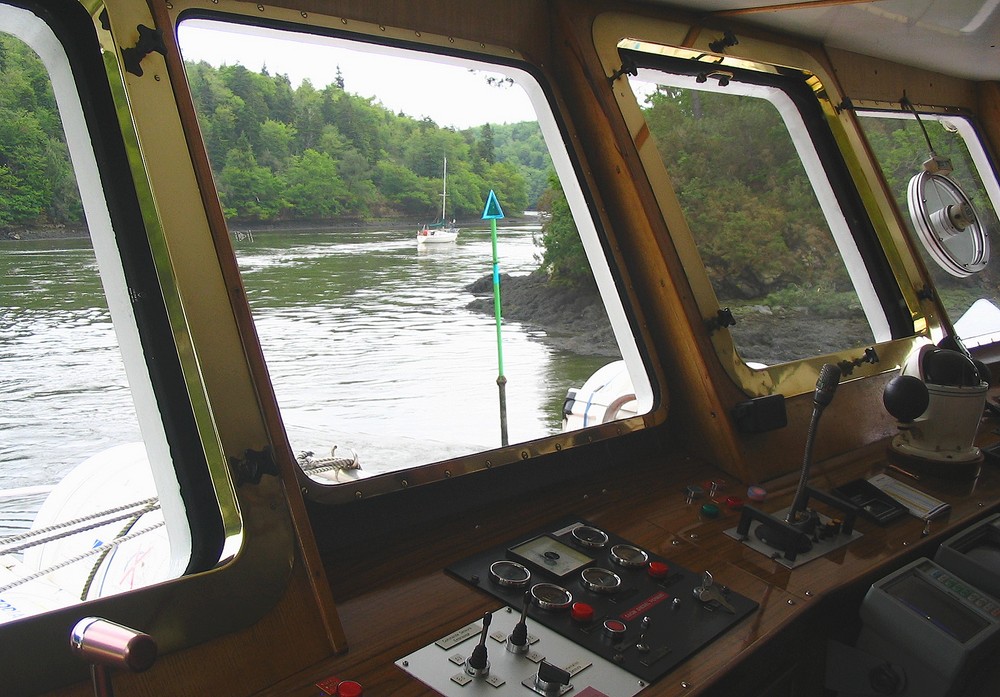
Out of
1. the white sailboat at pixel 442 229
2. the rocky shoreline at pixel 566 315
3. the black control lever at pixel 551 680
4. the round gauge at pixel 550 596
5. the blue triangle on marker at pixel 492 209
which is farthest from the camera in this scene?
the rocky shoreline at pixel 566 315

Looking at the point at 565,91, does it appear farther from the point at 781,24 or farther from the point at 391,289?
the point at 781,24

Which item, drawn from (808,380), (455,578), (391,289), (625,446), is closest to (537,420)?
(625,446)

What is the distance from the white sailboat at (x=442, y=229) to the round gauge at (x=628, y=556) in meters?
0.89

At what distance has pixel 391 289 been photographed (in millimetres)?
1910

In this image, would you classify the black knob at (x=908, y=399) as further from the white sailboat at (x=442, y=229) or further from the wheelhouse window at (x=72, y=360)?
the wheelhouse window at (x=72, y=360)

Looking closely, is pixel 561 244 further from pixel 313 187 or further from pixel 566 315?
pixel 313 187

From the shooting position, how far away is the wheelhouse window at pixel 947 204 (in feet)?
10.3

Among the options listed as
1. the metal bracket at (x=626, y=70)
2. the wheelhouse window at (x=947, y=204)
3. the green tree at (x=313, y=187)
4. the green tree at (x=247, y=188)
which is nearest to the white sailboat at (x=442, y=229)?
the green tree at (x=313, y=187)

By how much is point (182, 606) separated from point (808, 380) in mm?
1912

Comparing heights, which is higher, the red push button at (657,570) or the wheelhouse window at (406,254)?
the wheelhouse window at (406,254)

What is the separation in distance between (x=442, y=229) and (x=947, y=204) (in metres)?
2.35

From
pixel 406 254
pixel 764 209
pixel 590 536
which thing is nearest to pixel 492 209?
pixel 406 254

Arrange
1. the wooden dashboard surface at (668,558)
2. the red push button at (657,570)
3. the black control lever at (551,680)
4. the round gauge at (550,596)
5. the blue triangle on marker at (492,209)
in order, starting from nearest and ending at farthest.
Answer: the black control lever at (551,680) < the wooden dashboard surface at (668,558) < the round gauge at (550,596) < the red push button at (657,570) < the blue triangle on marker at (492,209)

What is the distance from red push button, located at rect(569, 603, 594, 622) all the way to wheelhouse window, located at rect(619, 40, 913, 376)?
3.44ft
